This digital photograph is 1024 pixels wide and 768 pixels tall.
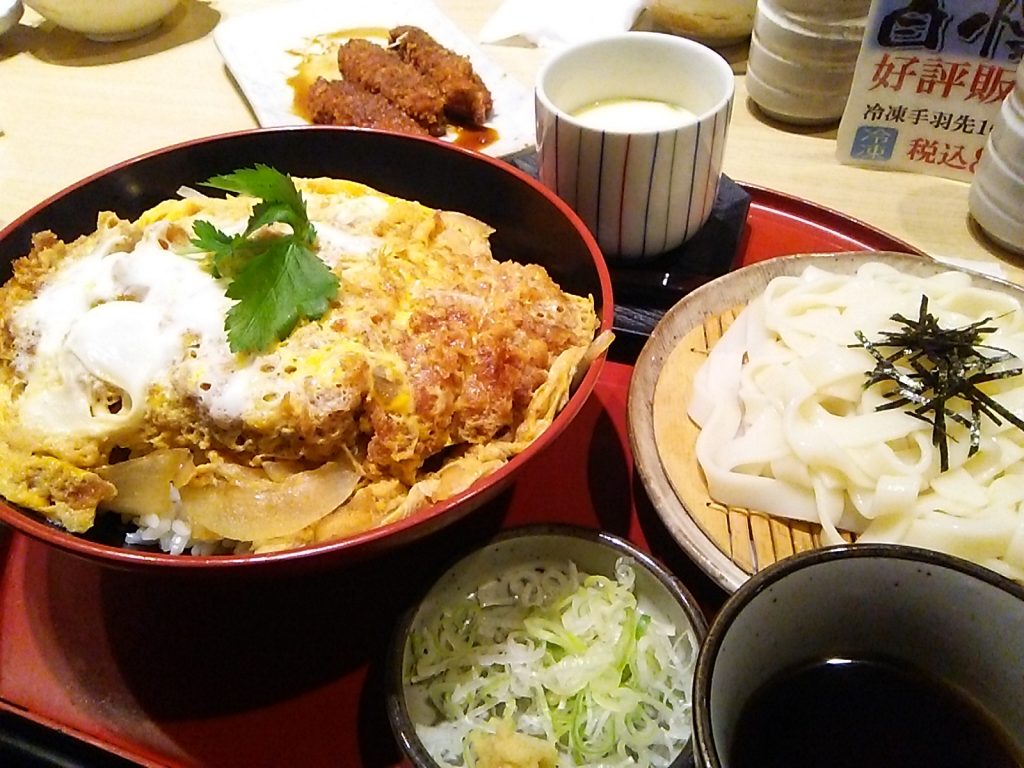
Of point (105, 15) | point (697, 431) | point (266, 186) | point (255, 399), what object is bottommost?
point (697, 431)

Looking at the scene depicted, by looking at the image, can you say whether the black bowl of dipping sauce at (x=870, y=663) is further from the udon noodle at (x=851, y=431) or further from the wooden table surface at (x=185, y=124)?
the wooden table surface at (x=185, y=124)

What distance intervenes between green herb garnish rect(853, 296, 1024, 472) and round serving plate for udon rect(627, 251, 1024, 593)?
23cm

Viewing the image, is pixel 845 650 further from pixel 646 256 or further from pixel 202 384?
pixel 646 256

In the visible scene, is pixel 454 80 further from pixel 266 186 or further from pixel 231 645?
pixel 231 645

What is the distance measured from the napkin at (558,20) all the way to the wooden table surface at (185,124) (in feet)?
0.15

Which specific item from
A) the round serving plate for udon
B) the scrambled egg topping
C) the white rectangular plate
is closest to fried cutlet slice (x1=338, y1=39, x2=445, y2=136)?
the white rectangular plate

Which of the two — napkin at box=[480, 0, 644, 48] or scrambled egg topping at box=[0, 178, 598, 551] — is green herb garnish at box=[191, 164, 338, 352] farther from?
napkin at box=[480, 0, 644, 48]

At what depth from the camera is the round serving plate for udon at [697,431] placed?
129cm

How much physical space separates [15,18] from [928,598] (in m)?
3.13

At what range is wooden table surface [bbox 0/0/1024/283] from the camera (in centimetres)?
206

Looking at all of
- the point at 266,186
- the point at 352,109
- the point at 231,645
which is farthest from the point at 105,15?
the point at 231,645

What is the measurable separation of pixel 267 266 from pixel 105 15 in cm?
194

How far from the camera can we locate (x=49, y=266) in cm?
138

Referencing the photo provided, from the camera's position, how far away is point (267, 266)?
125 cm
